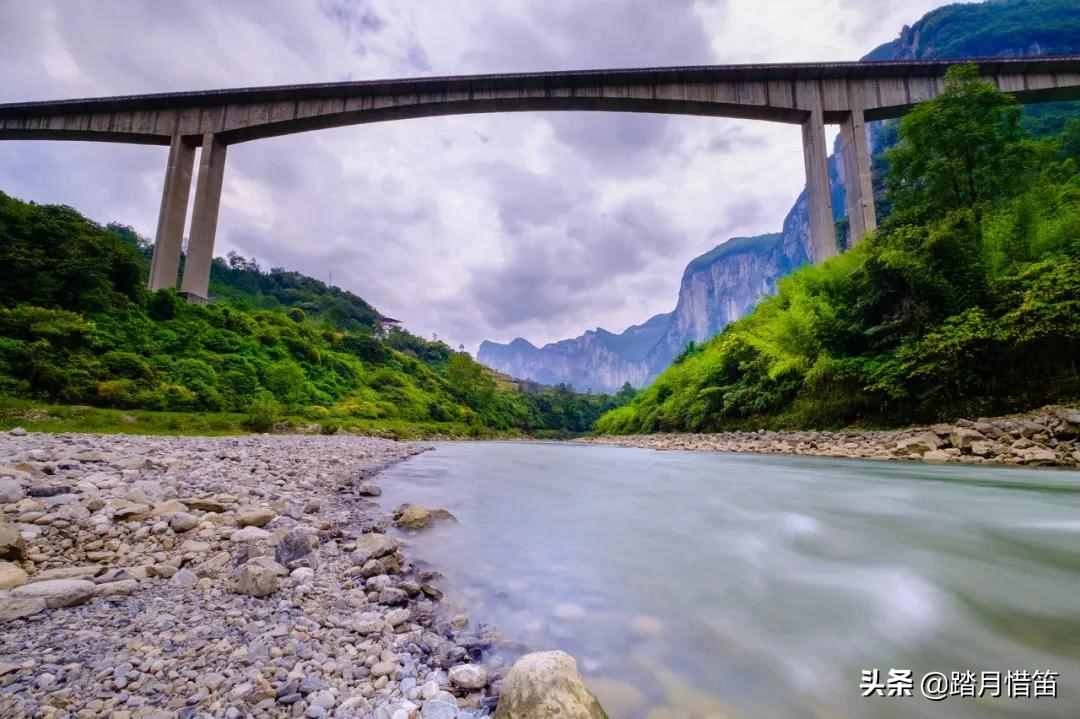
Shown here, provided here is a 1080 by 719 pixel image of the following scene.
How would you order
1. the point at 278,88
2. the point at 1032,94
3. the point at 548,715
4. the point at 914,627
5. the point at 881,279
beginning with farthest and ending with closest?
the point at 278,88, the point at 1032,94, the point at 881,279, the point at 914,627, the point at 548,715

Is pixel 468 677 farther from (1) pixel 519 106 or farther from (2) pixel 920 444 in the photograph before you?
(1) pixel 519 106

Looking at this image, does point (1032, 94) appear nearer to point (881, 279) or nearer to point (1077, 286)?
point (881, 279)

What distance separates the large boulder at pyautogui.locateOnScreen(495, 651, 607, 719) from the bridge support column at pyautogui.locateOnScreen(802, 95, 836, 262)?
1023 inches

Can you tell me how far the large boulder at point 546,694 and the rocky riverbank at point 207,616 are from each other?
224 millimetres

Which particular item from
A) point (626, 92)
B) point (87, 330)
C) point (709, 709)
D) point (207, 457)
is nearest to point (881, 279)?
point (709, 709)

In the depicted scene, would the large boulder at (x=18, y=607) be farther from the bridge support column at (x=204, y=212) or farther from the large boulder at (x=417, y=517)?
the bridge support column at (x=204, y=212)

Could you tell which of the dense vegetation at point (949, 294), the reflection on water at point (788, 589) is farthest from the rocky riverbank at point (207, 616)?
the dense vegetation at point (949, 294)

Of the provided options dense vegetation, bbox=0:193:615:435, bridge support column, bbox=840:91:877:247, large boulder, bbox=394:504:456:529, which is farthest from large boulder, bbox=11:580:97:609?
bridge support column, bbox=840:91:877:247

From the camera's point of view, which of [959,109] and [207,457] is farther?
[959,109]

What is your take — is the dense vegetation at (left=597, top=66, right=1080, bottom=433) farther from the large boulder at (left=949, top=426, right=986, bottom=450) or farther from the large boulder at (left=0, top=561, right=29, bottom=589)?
the large boulder at (left=0, top=561, right=29, bottom=589)

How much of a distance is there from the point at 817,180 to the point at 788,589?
26.7m

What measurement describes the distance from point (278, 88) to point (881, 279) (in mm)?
33934

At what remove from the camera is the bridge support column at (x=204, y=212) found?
27.7 m

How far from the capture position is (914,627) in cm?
239
